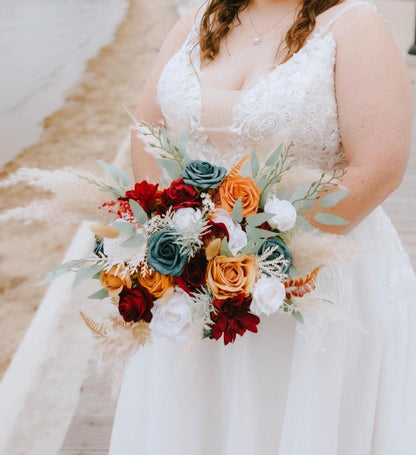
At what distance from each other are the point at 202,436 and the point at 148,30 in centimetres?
1505

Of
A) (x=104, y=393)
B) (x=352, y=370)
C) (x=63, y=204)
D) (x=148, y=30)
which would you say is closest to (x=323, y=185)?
(x=63, y=204)

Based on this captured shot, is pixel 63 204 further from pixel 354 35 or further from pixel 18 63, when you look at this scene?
pixel 18 63

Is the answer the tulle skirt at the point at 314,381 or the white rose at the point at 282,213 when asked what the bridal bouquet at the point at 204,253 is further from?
the tulle skirt at the point at 314,381

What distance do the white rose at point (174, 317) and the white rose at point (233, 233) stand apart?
5.8 inches

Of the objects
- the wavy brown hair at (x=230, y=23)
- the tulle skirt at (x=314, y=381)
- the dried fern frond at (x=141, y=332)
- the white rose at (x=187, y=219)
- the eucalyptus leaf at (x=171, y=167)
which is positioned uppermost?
the wavy brown hair at (x=230, y=23)

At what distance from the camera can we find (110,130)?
8078 mm

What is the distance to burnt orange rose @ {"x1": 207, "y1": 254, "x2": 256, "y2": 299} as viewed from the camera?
1.30 meters

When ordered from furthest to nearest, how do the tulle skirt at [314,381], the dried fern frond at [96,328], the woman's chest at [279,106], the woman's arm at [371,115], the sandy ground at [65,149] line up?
1. the sandy ground at [65,149]
2. the tulle skirt at [314,381]
3. the woman's chest at [279,106]
4. the woman's arm at [371,115]
5. the dried fern frond at [96,328]

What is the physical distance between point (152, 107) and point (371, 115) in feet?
2.34

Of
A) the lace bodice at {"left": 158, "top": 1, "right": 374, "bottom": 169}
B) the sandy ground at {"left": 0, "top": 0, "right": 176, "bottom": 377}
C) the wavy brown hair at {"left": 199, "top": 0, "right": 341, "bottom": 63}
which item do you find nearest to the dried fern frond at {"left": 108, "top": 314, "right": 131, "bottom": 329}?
the sandy ground at {"left": 0, "top": 0, "right": 176, "bottom": 377}

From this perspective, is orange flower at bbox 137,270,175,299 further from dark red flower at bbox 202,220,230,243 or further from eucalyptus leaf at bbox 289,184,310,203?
eucalyptus leaf at bbox 289,184,310,203

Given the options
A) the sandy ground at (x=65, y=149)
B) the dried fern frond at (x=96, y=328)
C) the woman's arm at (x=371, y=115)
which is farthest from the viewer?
the sandy ground at (x=65, y=149)

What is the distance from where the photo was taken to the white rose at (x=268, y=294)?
1.30 m

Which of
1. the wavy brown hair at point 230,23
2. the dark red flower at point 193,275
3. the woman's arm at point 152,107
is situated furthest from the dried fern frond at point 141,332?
the wavy brown hair at point 230,23
